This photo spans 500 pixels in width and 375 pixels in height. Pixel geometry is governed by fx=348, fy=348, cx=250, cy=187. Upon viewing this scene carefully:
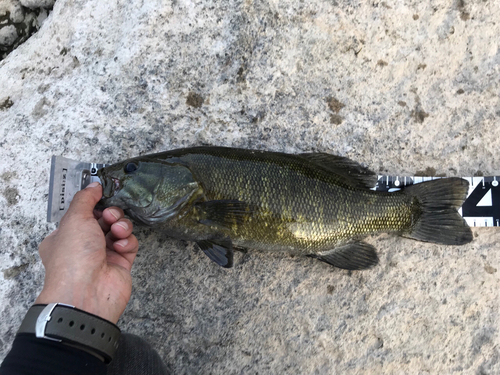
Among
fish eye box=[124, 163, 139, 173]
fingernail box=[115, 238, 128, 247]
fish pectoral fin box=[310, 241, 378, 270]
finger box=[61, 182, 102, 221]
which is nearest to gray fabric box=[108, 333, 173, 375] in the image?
fingernail box=[115, 238, 128, 247]

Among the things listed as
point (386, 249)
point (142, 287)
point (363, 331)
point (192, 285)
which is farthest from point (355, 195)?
point (142, 287)

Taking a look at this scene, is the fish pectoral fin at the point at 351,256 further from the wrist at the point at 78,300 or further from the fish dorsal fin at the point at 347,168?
the wrist at the point at 78,300

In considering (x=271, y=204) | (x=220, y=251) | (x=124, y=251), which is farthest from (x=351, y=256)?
(x=124, y=251)

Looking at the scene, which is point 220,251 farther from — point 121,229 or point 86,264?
point 86,264

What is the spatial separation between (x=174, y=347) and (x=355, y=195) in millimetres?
1914

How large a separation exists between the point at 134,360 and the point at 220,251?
36.9 inches

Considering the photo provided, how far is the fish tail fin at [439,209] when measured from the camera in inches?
112

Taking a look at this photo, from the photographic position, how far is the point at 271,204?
2613 mm

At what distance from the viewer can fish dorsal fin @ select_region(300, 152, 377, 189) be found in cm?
289

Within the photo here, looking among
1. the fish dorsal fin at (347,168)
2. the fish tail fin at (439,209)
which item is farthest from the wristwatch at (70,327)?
the fish tail fin at (439,209)

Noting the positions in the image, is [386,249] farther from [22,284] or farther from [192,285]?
[22,284]

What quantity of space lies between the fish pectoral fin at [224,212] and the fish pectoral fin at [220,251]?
15 centimetres

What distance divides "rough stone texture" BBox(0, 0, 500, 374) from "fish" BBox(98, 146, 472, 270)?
269 mm

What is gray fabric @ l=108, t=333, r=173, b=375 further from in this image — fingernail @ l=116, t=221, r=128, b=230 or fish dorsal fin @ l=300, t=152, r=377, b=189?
fish dorsal fin @ l=300, t=152, r=377, b=189
